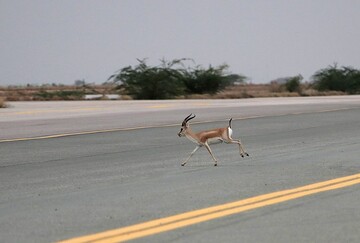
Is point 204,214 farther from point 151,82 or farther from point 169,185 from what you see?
point 151,82

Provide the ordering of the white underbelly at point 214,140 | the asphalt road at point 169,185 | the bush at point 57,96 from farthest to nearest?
the bush at point 57,96 < the white underbelly at point 214,140 < the asphalt road at point 169,185

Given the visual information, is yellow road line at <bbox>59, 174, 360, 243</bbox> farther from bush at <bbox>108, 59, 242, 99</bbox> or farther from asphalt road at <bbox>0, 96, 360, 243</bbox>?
bush at <bbox>108, 59, 242, 99</bbox>

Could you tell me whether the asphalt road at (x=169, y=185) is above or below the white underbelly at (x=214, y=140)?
below

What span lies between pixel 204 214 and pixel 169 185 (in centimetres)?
230

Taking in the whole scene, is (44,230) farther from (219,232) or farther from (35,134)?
(35,134)

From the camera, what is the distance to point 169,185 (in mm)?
10164

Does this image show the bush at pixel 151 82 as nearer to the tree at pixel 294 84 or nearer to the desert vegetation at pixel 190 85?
the desert vegetation at pixel 190 85

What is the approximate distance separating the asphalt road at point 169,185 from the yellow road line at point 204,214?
5.7 inches

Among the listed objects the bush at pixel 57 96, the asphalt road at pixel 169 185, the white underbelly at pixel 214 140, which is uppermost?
the white underbelly at pixel 214 140

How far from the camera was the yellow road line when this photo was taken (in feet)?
22.4

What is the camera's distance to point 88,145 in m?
17.0

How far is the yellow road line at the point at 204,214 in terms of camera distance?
6816mm

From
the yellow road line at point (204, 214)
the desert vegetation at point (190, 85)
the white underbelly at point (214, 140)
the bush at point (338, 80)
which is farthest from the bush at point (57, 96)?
the yellow road line at point (204, 214)

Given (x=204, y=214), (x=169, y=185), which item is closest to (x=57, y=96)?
(x=169, y=185)
